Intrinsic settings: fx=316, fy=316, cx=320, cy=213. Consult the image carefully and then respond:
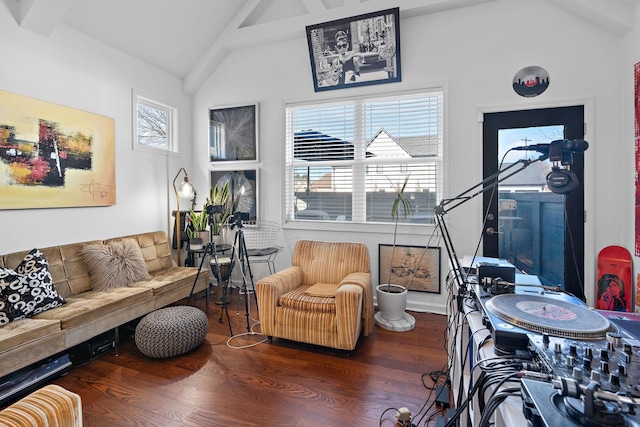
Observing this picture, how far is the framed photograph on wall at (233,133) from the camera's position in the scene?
4.19 metres

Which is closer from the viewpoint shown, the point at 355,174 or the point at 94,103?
the point at 94,103

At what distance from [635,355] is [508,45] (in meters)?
3.29

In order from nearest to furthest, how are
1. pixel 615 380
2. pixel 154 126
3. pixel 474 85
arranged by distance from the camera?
pixel 615 380 → pixel 474 85 → pixel 154 126

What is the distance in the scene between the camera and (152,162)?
397 centimetres

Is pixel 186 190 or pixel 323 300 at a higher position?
pixel 186 190

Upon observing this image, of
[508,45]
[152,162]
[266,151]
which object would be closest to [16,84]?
[152,162]

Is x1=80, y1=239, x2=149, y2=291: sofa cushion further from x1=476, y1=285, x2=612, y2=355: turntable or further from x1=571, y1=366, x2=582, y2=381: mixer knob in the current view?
x1=571, y1=366, x2=582, y2=381: mixer knob

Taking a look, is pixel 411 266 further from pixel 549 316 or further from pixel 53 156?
pixel 53 156

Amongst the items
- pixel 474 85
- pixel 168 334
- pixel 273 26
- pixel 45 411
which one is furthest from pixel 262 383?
pixel 273 26

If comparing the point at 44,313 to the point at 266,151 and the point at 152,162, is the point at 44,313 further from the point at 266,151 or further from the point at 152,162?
the point at 266,151

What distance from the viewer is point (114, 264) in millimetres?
3061

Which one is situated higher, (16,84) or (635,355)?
(16,84)

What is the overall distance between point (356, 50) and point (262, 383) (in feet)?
11.2

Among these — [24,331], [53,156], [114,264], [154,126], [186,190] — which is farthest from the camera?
[154,126]
